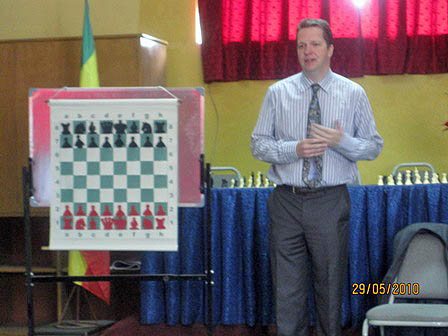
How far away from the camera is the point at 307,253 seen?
3871 mm

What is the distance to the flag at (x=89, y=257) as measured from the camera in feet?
16.8

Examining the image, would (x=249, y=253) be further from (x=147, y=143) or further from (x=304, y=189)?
(x=147, y=143)

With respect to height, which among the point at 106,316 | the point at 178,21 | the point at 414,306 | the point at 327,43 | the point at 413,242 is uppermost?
the point at 178,21

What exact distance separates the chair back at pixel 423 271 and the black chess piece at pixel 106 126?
68.2 inches

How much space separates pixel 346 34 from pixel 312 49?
2611 mm

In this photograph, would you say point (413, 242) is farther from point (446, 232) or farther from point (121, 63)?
point (121, 63)

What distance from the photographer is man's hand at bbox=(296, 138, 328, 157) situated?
372 cm

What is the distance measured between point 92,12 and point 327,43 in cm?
333

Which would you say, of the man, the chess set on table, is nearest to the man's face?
the man

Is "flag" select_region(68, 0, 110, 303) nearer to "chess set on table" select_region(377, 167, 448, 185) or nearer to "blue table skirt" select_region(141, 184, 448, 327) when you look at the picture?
"blue table skirt" select_region(141, 184, 448, 327)

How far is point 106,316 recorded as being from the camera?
580cm

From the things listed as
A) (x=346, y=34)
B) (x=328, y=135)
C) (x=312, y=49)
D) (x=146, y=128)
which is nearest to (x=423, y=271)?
(x=328, y=135)

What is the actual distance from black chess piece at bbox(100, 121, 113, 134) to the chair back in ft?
5.69

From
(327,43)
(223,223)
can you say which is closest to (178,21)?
(223,223)
